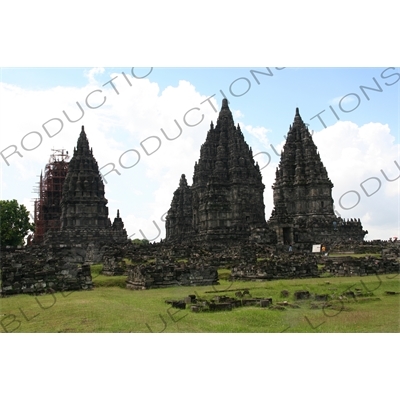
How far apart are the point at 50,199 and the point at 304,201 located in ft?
113

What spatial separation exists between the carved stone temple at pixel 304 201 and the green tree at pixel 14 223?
32269 millimetres

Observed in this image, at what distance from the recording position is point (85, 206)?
2143 inches

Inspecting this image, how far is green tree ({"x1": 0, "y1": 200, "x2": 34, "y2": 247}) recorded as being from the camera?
5812 centimetres

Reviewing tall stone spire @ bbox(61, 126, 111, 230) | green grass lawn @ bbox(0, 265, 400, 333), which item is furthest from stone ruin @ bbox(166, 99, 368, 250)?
green grass lawn @ bbox(0, 265, 400, 333)

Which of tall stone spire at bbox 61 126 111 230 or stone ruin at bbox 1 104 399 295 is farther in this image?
tall stone spire at bbox 61 126 111 230

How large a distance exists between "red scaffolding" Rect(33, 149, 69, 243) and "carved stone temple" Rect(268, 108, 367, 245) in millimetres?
29729

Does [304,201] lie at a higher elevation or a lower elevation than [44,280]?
higher

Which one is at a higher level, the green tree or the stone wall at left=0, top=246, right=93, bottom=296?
the green tree

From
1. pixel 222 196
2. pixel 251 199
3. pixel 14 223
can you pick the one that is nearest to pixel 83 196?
pixel 14 223

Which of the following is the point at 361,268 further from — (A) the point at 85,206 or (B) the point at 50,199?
(B) the point at 50,199

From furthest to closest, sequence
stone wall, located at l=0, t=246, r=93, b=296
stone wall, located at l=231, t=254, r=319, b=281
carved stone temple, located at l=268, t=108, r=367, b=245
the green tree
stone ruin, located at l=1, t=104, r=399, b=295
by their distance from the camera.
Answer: the green tree, carved stone temple, located at l=268, t=108, r=367, b=245, stone ruin, located at l=1, t=104, r=399, b=295, stone wall, located at l=231, t=254, r=319, b=281, stone wall, located at l=0, t=246, r=93, b=296

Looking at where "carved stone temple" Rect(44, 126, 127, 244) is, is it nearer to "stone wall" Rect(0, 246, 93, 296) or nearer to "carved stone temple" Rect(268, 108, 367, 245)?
"carved stone temple" Rect(268, 108, 367, 245)

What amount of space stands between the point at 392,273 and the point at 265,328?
17.6m

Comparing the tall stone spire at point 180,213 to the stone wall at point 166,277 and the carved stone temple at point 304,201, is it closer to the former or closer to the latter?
the carved stone temple at point 304,201
